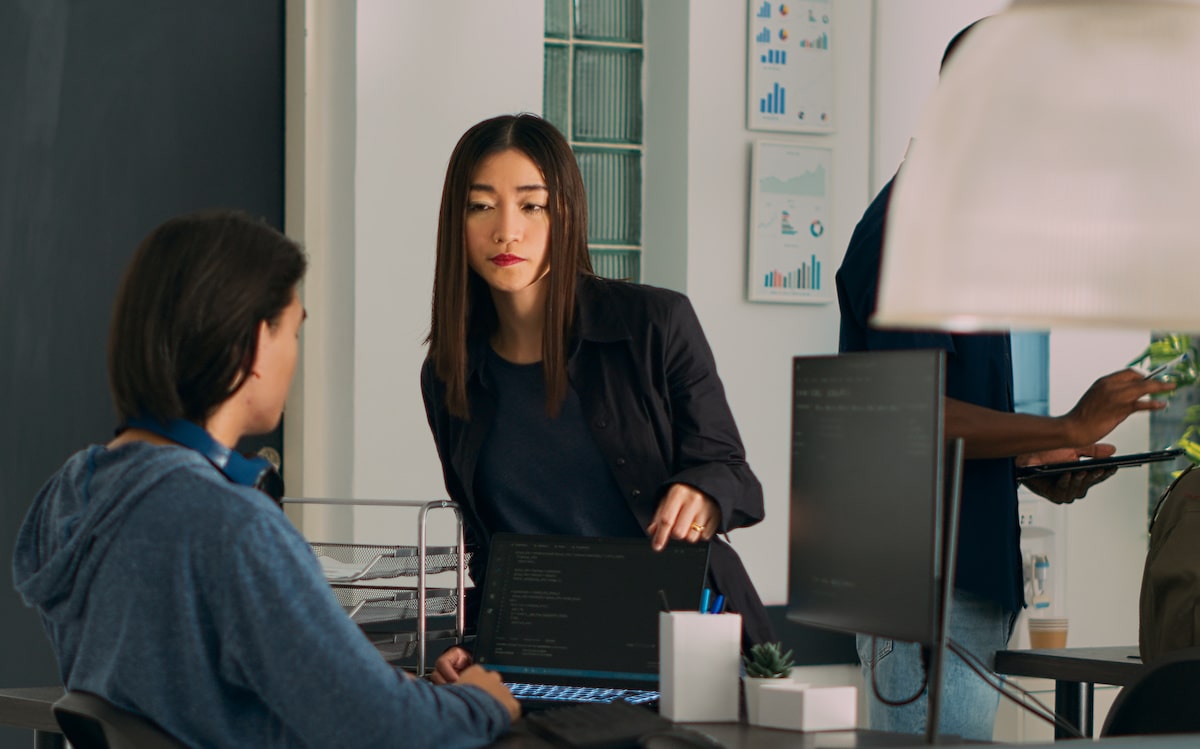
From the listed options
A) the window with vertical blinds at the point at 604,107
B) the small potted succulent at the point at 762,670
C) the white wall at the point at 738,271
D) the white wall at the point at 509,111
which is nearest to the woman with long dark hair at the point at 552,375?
the small potted succulent at the point at 762,670

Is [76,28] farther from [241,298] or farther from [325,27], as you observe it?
[241,298]

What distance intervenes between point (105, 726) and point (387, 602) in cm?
99

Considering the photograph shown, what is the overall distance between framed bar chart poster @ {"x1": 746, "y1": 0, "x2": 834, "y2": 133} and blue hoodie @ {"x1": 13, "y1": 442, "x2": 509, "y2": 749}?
293 centimetres

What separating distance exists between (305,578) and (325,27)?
Result: 2.58 metres

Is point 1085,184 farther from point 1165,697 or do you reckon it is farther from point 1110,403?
point 1165,697

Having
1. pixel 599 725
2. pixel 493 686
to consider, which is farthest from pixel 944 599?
pixel 493 686

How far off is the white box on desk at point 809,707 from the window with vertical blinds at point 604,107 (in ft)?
8.57

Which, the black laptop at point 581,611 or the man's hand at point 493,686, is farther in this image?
the black laptop at point 581,611

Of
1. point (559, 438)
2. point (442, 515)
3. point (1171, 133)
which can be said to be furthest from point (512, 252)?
point (442, 515)

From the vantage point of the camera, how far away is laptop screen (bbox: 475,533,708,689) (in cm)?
183

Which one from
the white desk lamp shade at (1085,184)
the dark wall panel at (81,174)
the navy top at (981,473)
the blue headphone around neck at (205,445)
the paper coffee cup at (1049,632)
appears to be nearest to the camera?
the white desk lamp shade at (1085,184)

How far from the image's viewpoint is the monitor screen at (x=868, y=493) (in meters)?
1.40

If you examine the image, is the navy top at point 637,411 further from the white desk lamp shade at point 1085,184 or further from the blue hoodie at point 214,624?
the white desk lamp shade at point 1085,184

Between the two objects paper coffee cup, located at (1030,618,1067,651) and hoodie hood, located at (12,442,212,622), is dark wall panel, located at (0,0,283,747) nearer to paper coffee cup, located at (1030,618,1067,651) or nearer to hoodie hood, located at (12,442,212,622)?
hoodie hood, located at (12,442,212,622)
